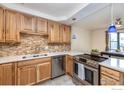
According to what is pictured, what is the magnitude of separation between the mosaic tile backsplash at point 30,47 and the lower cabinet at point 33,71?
653 mm

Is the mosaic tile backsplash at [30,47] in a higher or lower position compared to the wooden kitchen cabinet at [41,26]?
lower

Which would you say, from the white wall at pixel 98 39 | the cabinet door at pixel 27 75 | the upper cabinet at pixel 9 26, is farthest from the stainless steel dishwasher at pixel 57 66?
the white wall at pixel 98 39

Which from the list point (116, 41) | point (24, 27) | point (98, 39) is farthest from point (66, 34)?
point (116, 41)

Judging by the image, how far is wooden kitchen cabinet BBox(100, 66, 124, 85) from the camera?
5.41 ft

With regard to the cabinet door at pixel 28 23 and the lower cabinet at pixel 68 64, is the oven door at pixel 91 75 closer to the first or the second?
the lower cabinet at pixel 68 64

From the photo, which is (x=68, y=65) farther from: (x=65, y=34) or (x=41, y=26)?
(x=41, y=26)

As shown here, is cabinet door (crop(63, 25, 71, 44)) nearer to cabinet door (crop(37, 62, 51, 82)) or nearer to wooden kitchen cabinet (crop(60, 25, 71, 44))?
wooden kitchen cabinet (crop(60, 25, 71, 44))

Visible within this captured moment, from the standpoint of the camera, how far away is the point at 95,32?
20.6 feet

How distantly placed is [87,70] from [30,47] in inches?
77.2

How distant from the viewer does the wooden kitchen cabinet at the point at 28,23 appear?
294cm

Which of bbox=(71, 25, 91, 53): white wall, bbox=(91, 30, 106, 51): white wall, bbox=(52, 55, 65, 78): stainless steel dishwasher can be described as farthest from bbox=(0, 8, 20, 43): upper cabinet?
bbox=(91, 30, 106, 51): white wall

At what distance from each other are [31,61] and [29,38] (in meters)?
0.95

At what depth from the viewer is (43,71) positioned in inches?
122

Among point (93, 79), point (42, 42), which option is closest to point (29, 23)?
point (42, 42)
